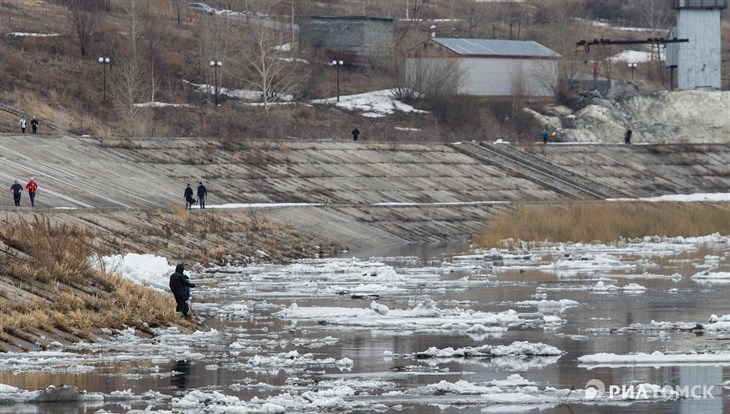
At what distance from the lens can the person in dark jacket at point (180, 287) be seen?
30281mm

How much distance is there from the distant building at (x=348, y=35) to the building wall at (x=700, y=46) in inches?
1005

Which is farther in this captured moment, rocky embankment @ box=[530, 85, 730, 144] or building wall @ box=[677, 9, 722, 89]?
rocky embankment @ box=[530, 85, 730, 144]

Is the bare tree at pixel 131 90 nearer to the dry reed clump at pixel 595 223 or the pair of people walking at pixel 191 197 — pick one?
the pair of people walking at pixel 191 197

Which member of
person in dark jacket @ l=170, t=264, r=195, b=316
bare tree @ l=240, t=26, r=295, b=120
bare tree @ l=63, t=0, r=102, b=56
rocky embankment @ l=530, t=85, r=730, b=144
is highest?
bare tree @ l=63, t=0, r=102, b=56

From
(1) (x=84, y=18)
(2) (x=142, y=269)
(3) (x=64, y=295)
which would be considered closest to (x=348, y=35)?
(1) (x=84, y=18)

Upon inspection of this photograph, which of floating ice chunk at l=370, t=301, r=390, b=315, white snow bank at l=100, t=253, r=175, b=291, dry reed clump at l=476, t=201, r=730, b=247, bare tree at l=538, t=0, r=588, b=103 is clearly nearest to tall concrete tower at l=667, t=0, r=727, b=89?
bare tree at l=538, t=0, r=588, b=103

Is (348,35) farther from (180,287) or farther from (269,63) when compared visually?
(180,287)

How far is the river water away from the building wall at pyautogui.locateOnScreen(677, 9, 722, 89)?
61.6m

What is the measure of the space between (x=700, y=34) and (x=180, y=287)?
82.1 metres

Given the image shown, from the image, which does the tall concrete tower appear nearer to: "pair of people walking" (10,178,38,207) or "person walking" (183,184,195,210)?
"person walking" (183,184,195,210)

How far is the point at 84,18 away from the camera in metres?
112

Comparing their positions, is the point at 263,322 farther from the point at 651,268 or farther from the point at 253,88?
the point at 253,88

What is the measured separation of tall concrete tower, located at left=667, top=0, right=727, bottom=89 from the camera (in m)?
106

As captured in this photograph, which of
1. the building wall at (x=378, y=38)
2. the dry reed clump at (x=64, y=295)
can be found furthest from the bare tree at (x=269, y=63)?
the dry reed clump at (x=64, y=295)
